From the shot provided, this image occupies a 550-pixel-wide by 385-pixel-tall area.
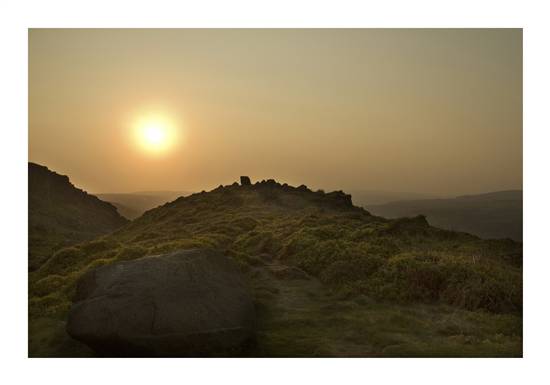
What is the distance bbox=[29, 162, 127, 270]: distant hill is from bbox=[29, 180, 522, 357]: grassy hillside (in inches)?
467

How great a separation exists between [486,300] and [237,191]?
34796mm

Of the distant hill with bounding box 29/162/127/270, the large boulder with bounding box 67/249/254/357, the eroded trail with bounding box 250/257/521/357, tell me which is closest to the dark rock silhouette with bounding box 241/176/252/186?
the distant hill with bounding box 29/162/127/270

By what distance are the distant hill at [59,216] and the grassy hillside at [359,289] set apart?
11864 mm

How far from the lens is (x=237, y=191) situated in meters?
48.2

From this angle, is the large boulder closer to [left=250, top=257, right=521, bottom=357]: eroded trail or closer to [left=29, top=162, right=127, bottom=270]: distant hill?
[left=250, top=257, right=521, bottom=357]: eroded trail

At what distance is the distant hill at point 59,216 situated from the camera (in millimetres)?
36250

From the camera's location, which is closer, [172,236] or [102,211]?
[172,236]

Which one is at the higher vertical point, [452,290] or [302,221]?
[302,221]

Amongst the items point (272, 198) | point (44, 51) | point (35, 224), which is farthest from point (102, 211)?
point (44, 51)

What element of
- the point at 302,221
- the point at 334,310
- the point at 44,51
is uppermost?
the point at 44,51

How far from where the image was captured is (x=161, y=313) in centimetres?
1158

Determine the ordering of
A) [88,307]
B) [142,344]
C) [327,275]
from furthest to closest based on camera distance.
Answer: [327,275], [88,307], [142,344]

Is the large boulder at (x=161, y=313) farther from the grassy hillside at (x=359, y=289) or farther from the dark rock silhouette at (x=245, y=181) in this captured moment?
the dark rock silhouette at (x=245, y=181)
